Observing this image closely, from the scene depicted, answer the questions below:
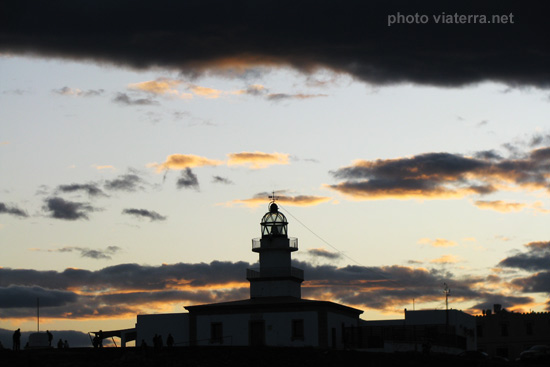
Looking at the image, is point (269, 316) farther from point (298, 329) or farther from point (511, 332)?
point (511, 332)

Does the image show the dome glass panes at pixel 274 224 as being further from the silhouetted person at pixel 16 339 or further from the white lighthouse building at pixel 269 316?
the silhouetted person at pixel 16 339

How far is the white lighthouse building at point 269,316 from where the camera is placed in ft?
230

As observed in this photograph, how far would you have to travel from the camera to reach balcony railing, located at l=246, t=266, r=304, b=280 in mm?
75250

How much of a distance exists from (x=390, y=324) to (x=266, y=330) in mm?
11460

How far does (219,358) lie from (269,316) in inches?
494

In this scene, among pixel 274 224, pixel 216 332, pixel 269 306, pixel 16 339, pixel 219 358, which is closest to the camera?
pixel 219 358

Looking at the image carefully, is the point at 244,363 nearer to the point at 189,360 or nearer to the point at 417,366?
the point at 189,360

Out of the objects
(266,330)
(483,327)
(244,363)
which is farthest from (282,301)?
(483,327)

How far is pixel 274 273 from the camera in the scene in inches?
2965

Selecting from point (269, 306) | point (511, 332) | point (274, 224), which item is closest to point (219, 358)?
point (269, 306)

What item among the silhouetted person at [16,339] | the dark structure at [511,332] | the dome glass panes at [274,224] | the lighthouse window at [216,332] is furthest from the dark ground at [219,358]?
the dark structure at [511,332]

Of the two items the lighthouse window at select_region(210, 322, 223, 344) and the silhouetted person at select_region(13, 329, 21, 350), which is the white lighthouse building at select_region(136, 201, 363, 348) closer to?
the lighthouse window at select_region(210, 322, 223, 344)

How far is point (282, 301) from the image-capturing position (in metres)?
71.9

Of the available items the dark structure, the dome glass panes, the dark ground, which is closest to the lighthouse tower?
the dome glass panes
